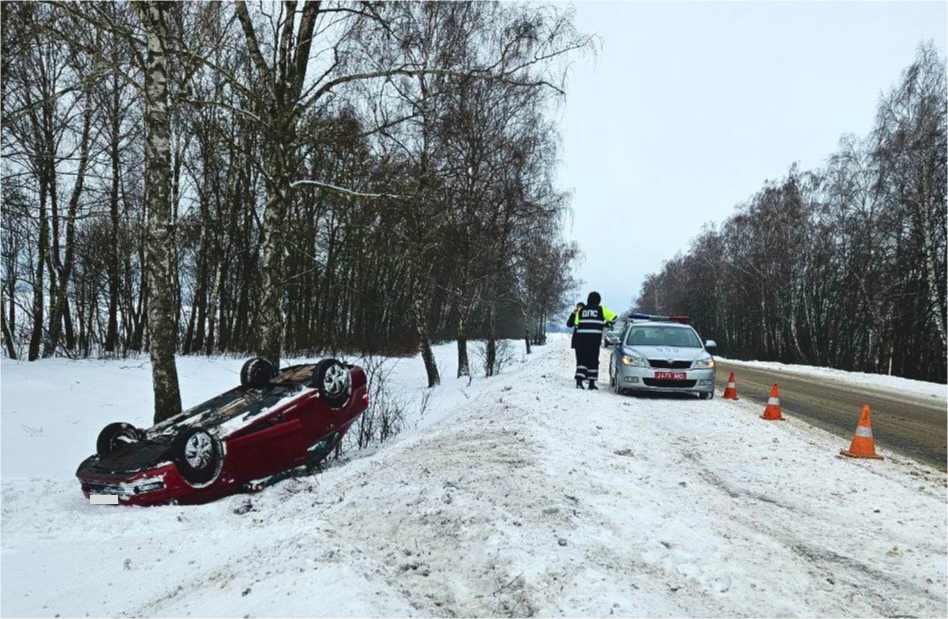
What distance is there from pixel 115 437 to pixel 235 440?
123 centimetres

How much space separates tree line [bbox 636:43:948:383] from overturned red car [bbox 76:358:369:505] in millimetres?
24693

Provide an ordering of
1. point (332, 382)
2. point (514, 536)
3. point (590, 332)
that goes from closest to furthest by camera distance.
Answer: point (514, 536), point (332, 382), point (590, 332)

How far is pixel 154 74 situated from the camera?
7418 millimetres

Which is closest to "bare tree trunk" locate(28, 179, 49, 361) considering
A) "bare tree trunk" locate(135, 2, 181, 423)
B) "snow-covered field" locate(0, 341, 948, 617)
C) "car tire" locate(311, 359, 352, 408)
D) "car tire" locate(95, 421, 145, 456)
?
"snow-covered field" locate(0, 341, 948, 617)

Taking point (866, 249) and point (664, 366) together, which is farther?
point (866, 249)

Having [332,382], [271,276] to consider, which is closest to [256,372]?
[332,382]

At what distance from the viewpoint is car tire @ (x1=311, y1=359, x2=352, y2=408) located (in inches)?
256

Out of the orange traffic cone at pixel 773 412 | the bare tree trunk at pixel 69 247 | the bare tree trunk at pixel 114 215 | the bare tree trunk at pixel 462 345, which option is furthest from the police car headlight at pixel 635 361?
the bare tree trunk at pixel 69 247

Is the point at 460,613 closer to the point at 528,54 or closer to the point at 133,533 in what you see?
the point at 133,533

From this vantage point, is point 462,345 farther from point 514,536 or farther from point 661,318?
point 514,536

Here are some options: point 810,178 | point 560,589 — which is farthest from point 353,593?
point 810,178

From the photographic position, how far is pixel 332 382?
261 inches

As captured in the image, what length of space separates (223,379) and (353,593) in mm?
13053

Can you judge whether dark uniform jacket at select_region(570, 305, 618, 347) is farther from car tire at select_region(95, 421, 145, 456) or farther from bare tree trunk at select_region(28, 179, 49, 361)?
bare tree trunk at select_region(28, 179, 49, 361)
